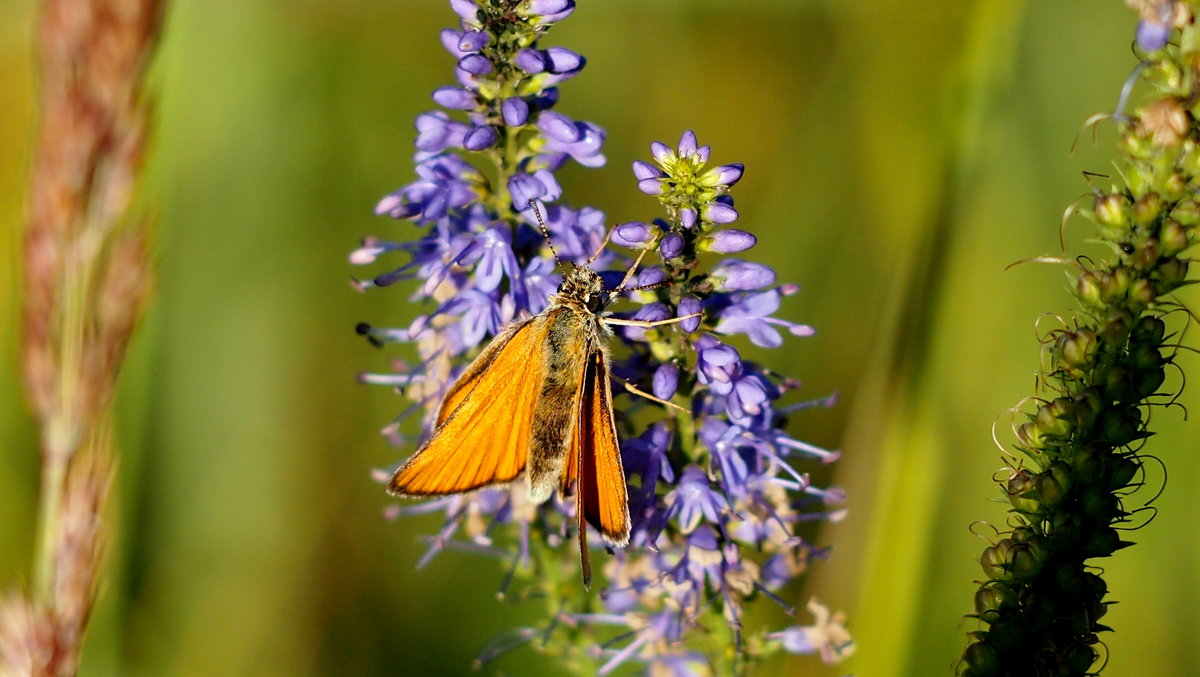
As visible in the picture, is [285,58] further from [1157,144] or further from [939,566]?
[1157,144]

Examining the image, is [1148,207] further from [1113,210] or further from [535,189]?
[535,189]

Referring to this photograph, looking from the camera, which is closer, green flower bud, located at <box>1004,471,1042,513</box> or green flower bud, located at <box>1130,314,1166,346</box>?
green flower bud, located at <box>1130,314,1166,346</box>

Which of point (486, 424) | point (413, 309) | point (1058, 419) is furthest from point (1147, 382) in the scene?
point (413, 309)

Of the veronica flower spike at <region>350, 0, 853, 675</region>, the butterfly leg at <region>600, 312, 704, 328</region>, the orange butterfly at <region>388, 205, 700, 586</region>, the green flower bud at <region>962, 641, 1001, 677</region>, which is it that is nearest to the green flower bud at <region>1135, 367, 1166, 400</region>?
the green flower bud at <region>962, 641, 1001, 677</region>

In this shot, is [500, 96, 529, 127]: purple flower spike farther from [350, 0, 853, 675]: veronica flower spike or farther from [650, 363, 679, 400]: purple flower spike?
[650, 363, 679, 400]: purple flower spike

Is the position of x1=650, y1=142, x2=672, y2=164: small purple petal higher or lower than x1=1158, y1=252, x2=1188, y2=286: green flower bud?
higher

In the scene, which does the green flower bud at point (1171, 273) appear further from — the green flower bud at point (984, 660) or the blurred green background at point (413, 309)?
the blurred green background at point (413, 309)

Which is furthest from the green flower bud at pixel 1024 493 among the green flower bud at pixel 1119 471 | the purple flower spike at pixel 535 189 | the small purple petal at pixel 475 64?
the small purple petal at pixel 475 64

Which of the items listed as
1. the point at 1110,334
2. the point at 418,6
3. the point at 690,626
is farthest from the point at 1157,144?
the point at 418,6
